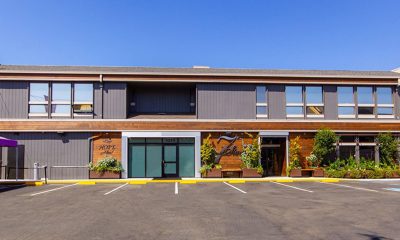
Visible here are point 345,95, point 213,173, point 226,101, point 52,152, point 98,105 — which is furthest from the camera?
point 345,95

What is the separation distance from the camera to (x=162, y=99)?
2588 cm

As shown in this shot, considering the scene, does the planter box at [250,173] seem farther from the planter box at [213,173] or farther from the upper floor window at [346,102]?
the upper floor window at [346,102]

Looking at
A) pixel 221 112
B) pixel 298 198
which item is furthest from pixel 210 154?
pixel 298 198

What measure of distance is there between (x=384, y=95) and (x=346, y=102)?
3.17m

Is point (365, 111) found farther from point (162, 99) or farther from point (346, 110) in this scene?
point (162, 99)

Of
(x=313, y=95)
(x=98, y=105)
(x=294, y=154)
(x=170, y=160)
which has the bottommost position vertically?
(x=170, y=160)

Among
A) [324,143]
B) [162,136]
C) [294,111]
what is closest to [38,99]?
[162,136]

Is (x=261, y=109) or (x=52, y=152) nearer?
(x=52, y=152)

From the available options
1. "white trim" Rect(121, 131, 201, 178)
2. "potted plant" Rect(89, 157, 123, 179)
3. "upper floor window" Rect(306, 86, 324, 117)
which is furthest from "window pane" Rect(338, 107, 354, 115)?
"potted plant" Rect(89, 157, 123, 179)

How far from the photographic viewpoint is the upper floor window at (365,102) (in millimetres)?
24875

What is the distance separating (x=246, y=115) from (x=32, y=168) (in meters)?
15.1

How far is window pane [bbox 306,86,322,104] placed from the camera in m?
24.6

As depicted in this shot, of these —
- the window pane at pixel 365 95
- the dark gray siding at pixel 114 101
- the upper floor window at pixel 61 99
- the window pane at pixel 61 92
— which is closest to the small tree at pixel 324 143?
the window pane at pixel 365 95

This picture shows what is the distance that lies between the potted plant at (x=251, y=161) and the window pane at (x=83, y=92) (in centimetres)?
1142
